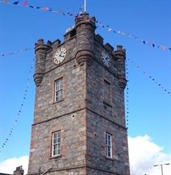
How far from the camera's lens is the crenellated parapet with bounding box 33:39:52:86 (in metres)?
21.8

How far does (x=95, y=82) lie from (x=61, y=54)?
3724mm

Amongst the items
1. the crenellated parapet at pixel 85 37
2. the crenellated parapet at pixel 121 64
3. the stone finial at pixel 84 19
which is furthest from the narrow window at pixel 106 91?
the stone finial at pixel 84 19

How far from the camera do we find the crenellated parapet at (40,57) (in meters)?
21.8

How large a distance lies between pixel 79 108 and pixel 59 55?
208 inches

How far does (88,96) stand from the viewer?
18141 mm

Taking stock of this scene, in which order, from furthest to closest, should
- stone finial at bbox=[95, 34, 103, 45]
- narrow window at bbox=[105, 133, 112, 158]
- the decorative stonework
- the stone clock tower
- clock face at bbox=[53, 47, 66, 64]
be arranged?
stone finial at bbox=[95, 34, 103, 45] < clock face at bbox=[53, 47, 66, 64] < the decorative stonework < narrow window at bbox=[105, 133, 112, 158] < the stone clock tower

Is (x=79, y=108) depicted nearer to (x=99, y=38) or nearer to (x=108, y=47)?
(x=99, y=38)

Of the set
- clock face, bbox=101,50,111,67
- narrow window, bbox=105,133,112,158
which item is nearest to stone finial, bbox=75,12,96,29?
clock face, bbox=101,50,111,67

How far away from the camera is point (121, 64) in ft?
75.0

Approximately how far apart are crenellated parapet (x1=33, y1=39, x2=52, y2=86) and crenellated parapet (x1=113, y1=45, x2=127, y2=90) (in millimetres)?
5488

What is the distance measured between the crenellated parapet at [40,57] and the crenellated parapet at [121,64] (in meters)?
5.49

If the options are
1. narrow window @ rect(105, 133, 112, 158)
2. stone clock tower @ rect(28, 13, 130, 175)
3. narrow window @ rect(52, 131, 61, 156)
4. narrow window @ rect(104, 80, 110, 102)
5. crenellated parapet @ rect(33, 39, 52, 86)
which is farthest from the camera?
crenellated parapet @ rect(33, 39, 52, 86)

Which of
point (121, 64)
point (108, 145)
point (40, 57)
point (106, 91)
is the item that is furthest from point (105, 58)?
point (108, 145)

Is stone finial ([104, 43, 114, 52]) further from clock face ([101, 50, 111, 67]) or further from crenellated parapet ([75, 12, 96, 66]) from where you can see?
crenellated parapet ([75, 12, 96, 66])
